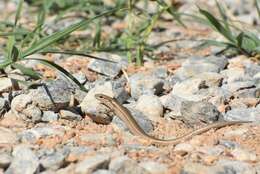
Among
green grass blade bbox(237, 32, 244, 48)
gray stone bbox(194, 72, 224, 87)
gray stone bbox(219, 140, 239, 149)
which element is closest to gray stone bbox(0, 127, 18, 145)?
gray stone bbox(219, 140, 239, 149)

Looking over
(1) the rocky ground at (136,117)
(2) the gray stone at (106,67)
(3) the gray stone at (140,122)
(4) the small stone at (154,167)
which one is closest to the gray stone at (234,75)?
(1) the rocky ground at (136,117)

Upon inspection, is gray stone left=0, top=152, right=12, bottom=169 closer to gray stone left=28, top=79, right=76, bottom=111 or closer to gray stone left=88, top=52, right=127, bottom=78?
gray stone left=28, top=79, right=76, bottom=111

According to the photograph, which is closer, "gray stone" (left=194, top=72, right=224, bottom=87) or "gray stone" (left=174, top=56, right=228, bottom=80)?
"gray stone" (left=194, top=72, right=224, bottom=87)

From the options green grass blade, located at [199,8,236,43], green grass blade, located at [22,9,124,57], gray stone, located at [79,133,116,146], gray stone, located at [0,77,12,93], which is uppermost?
green grass blade, located at [199,8,236,43]

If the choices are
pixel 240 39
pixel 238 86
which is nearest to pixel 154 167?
pixel 238 86

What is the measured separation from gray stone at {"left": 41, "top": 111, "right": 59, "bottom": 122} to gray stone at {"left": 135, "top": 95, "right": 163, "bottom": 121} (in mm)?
449

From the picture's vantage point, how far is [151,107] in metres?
3.94

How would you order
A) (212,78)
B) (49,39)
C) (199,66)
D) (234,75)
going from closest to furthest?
(49,39) < (212,78) < (234,75) < (199,66)

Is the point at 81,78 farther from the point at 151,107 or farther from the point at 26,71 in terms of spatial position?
the point at 151,107

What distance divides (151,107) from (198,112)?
27 cm

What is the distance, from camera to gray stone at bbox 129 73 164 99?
13.9ft

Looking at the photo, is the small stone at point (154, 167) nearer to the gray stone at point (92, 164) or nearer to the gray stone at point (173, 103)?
the gray stone at point (92, 164)

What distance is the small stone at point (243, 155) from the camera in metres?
3.38

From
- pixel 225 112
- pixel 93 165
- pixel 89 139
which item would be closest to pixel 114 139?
pixel 89 139
